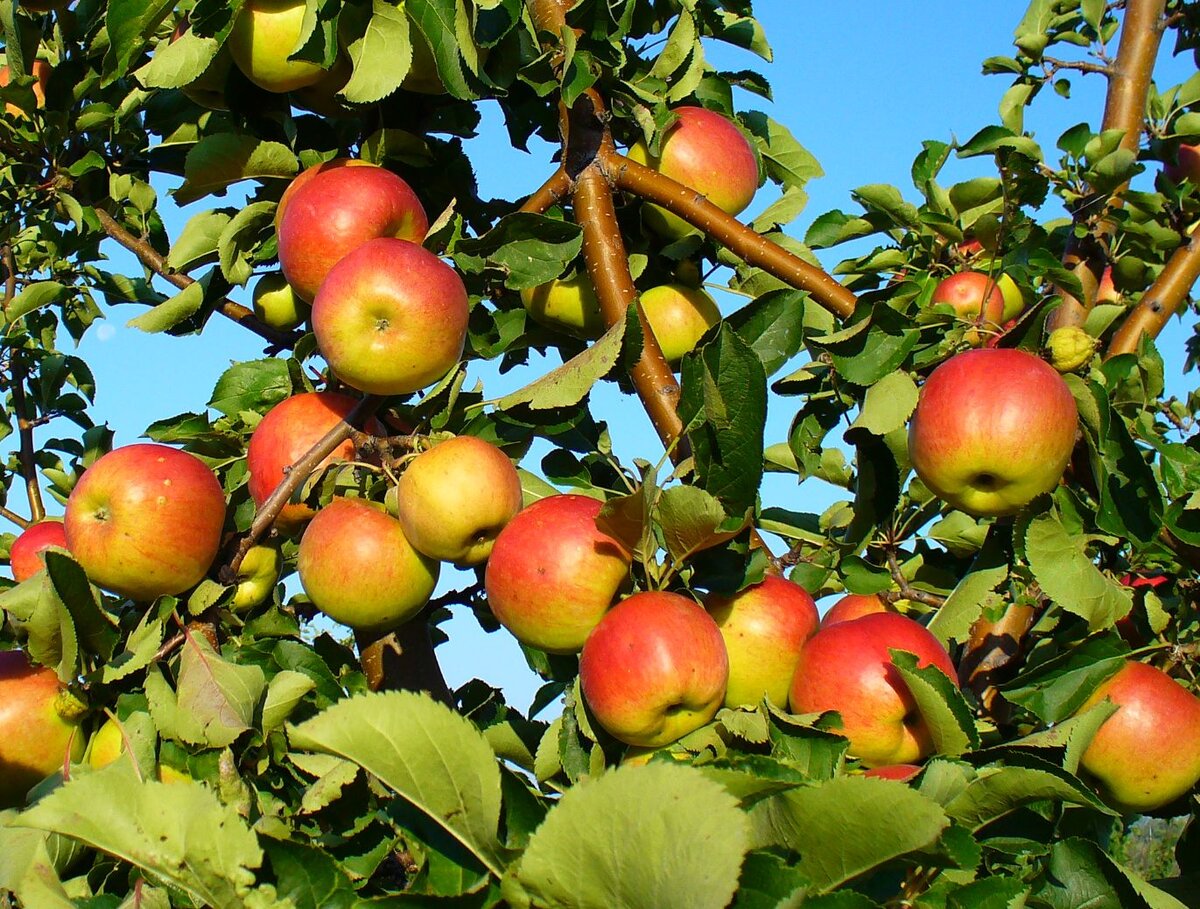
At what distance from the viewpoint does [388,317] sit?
1.57 m

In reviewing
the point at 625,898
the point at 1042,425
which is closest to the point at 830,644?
the point at 1042,425

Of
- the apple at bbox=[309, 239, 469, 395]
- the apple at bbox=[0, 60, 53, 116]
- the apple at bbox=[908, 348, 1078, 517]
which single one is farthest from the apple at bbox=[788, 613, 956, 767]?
the apple at bbox=[0, 60, 53, 116]

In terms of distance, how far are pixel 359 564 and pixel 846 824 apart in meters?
0.91

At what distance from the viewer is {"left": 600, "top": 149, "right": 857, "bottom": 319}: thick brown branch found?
Result: 1.70 metres

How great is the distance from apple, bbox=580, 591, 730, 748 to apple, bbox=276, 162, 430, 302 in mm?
716

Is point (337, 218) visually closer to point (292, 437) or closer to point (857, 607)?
point (292, 437)

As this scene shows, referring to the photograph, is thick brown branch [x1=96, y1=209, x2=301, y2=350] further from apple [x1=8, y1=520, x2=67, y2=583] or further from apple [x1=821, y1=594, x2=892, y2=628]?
apple [x1=821, y1=594, x2=892, y2=628]

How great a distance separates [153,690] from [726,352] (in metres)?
0.91

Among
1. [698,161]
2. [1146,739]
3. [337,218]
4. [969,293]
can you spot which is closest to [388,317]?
[337,218]

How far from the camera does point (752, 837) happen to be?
1.01m

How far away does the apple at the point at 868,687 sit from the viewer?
148 cm

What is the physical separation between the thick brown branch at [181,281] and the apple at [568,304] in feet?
1.85

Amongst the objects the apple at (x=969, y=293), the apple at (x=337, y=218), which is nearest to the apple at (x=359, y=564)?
the apple at (x=337, y=218)

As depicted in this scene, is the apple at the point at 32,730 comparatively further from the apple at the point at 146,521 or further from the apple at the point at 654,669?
the apple at the point at 654,669
